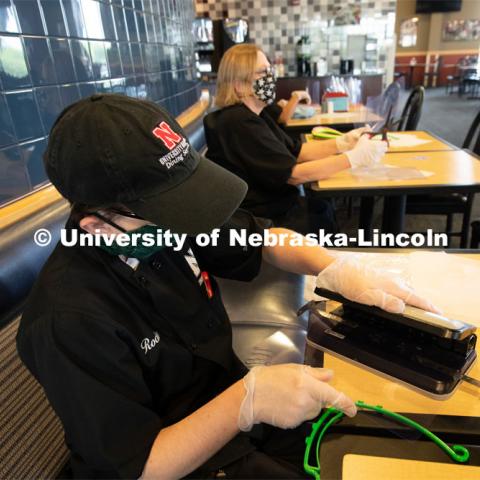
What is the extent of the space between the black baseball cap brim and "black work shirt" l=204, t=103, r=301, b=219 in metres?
1.10

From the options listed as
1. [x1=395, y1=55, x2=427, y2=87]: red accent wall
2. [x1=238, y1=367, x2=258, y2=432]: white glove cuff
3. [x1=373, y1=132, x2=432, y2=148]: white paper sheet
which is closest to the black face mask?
[x1=373, y1=132, x2=432, y2=148]: white paper sheet

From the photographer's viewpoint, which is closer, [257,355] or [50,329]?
[50,329]

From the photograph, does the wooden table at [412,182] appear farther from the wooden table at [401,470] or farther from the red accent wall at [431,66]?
the red accent wall at [431,66]

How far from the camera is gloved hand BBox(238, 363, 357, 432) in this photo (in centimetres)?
68

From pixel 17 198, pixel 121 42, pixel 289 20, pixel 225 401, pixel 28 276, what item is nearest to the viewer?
pixel 225 401

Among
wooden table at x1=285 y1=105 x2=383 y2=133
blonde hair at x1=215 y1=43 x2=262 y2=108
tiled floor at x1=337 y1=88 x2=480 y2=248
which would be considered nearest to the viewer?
blonde hair at x1=215 y1=43 x2=262 y2=108

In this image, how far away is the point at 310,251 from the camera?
1.17 metres

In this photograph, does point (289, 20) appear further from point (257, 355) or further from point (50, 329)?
point (50, 329)

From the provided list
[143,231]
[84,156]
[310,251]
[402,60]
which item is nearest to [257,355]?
Answer: [310,251]

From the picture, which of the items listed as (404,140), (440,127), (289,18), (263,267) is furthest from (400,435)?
(440,127)

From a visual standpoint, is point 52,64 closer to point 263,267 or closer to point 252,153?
point 252,153

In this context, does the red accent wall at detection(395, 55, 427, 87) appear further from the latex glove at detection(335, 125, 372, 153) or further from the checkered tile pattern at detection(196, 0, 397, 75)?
the latex glove at detection(335, 125, 372, 153)

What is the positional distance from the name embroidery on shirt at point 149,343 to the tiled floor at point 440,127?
2.58 meters

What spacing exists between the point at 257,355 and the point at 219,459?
437 mm
